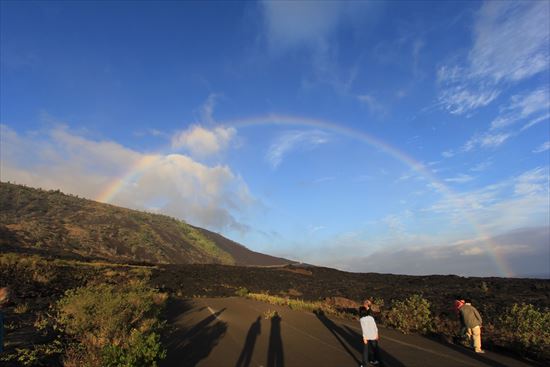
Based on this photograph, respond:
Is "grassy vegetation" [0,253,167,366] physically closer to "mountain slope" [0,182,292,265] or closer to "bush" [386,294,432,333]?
"bush" [386,294,432,333]

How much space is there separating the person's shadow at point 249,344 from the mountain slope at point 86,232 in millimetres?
33940

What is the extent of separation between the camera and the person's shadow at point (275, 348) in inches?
491

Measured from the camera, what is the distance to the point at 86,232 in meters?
69.8

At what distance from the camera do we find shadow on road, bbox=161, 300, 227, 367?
1291cm

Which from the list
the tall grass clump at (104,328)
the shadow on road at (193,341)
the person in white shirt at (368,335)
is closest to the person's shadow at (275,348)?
the shadow on road at (193,341)

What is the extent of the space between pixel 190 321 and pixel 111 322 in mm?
8845

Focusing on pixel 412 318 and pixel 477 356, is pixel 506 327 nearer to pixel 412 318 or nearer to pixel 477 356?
pixel 477 356

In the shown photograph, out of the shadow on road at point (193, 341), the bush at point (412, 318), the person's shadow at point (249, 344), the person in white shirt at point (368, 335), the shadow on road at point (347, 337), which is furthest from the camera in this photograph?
the bush at point (412, 318)

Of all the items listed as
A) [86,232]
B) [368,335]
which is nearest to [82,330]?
[368,335]

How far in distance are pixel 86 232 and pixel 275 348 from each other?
2476 inches

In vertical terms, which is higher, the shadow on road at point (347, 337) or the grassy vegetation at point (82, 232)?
the grassy vegetation at point (82, 232)

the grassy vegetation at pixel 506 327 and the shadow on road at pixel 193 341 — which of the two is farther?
the shadow on road at pixel 193 341

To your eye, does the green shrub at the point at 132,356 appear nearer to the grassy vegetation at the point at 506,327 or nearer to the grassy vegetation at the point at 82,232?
the grassy vegetation at the point at 506,327

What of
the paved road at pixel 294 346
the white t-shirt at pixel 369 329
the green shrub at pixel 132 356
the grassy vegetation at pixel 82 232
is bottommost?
the green shrub at pixel 132 356
